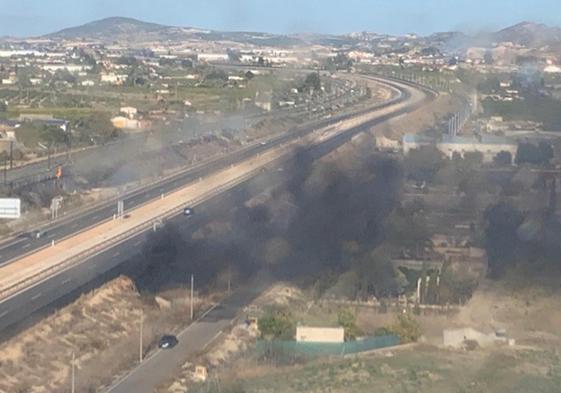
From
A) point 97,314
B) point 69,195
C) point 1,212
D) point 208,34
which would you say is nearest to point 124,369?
point 97,314

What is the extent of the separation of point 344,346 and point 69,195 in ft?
18.3

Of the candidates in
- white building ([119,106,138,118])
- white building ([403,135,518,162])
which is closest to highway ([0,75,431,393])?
white building ([403,135,518,162])

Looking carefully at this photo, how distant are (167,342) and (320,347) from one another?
29.2 inches

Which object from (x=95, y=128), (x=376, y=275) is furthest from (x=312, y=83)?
(x=376, y=275)

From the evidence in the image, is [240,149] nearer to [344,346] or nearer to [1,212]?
[1,212]

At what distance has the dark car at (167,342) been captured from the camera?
599 cm

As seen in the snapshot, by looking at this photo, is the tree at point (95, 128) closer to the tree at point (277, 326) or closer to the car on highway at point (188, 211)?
the car on highway at point (188, 211)

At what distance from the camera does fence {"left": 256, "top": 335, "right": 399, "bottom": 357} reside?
580 cm

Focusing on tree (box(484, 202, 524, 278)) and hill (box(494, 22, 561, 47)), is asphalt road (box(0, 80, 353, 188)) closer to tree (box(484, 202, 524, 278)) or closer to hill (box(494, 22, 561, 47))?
tree (box(484, 202, 524, 278))

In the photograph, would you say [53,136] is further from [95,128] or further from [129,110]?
[129,110]

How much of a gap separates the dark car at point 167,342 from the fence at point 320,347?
1.39ft

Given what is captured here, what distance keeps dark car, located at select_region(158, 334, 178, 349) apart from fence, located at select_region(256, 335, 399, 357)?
0.42m

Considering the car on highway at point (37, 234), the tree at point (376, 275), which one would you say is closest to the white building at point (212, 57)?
the car on highway at point (37, 234)

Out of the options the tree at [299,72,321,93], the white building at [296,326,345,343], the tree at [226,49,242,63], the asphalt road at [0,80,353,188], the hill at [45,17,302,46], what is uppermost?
the hill at [45,17,302,46]
